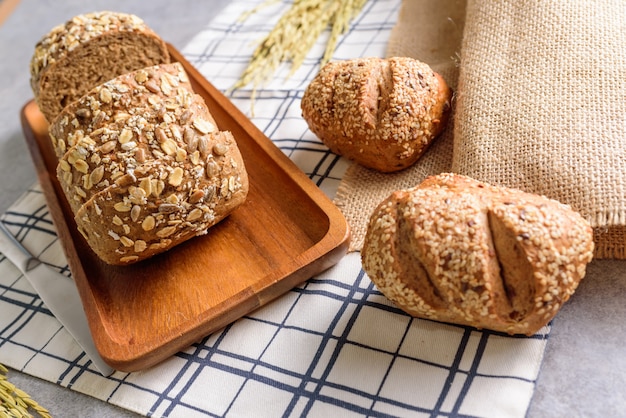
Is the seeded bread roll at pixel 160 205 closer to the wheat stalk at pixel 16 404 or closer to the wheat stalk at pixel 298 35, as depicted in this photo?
the wheat stalk at pixel 16 404

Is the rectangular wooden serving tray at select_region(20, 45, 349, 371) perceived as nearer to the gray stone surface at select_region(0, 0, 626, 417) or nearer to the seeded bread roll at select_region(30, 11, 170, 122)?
the gray stone surface at select_region(0, 0, 626, 417)

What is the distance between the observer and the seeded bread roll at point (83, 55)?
269 centimetres

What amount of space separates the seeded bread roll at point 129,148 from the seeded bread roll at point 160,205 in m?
0.03

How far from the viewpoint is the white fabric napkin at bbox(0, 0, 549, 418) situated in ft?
5.92

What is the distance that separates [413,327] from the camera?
6.44ft

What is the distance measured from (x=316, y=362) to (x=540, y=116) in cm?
109

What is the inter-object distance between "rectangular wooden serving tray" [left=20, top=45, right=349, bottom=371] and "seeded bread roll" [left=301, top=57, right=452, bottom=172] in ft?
0.74

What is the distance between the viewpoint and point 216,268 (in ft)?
7.43

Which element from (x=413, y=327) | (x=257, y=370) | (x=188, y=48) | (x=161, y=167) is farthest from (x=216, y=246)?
(x=188, y=48)

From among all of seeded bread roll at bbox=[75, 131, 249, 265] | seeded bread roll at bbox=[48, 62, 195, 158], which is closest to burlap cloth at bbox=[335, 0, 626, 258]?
seeded bread roll at bbox=[75, 131, 249, 265]

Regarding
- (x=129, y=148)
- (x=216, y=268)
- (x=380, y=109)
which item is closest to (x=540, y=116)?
(x=380, y=109)

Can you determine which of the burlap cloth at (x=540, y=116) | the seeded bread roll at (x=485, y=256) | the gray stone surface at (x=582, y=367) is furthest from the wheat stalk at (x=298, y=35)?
the gray stone surface at (x=582, y=367)

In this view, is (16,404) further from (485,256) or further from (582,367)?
(582,367)

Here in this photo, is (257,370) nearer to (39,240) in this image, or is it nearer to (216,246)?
(216,246)
